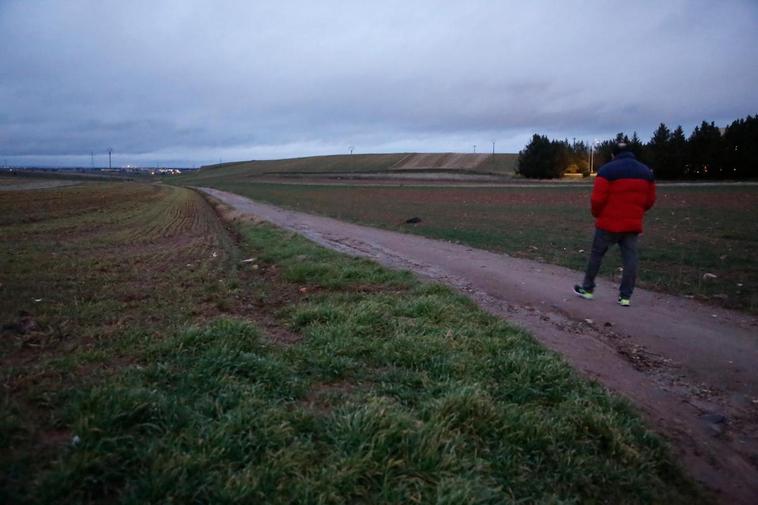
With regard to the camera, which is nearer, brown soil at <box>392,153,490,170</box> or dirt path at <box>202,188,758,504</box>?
dirt path at <box>202,188,758,504</box>

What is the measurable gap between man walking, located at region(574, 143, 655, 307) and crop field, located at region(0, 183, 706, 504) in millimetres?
2419

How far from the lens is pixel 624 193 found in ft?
21.1

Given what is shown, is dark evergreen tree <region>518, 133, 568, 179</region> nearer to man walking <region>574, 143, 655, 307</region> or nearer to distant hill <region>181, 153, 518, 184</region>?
distant hill <region>181, 153, 518, 184</region>

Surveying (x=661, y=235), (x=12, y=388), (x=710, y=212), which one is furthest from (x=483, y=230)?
(x=12, y=388)

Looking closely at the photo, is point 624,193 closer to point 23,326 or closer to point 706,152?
point 23,326

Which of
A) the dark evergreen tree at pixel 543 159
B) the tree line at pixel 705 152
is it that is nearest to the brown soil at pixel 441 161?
the dark evergreen tree at pixel 543 159

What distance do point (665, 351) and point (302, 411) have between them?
4.00 m

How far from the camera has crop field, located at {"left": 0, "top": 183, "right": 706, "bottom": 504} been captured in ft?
8.38

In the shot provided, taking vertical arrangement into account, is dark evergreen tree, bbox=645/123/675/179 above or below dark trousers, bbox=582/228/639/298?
above

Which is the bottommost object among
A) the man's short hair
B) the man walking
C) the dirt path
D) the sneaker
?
the dirt path

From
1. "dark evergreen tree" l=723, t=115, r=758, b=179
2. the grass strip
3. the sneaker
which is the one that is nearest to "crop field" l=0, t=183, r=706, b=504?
the grass strip

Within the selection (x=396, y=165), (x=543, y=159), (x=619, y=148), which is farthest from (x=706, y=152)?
(x=619, y=148)

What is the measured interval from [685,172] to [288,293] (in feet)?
233

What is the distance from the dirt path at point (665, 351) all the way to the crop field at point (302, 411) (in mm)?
410
